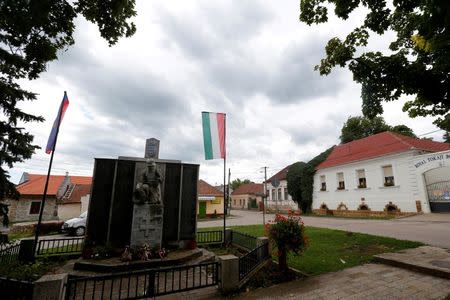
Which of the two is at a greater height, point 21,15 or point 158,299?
point 21,15

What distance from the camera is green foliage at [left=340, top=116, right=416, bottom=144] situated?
35.7 meters

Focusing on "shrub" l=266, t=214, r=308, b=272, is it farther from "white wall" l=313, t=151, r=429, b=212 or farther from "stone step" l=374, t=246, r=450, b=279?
"white wall" l=313, t=151, r=429, b=212

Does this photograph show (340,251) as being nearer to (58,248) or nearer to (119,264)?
(119,264)

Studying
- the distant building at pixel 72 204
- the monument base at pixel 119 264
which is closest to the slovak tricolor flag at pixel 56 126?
the monument base at pixel 119 264

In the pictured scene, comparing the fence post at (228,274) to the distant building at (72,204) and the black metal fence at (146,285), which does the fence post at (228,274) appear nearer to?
the black metal fence at (146,285)

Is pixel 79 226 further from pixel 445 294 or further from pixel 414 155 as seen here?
pixel 414 155

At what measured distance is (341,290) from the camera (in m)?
5.23

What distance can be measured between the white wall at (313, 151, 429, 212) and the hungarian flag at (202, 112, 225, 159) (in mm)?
17175

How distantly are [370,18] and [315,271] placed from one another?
6915 millimetres

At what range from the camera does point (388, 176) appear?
21391 millimetres

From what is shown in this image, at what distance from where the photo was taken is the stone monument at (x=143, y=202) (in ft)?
28.6

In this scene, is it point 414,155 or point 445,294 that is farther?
point 414,155

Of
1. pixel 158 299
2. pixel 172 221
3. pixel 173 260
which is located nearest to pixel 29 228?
pixel 172 221

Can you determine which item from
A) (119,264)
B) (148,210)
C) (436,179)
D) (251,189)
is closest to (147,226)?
(148,210)
